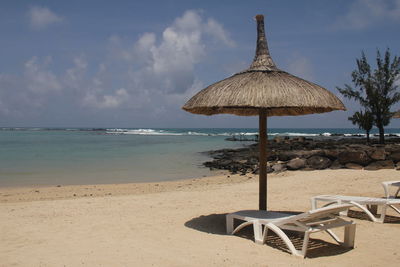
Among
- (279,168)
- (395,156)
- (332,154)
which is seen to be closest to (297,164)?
(279,168)

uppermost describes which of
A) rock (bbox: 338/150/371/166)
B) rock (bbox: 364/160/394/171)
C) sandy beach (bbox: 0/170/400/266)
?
rock (bbox: 338/150/371/166)

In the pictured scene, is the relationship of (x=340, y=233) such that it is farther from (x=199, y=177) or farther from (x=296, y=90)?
(x=199, y=177)

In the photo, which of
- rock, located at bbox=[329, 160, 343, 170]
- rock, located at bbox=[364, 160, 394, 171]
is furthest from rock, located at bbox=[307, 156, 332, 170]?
rock, located at bbox=[364, 160, 394, 171]

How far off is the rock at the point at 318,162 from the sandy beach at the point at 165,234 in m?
3.79

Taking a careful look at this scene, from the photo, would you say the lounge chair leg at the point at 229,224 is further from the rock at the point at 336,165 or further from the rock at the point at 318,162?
the rock at the point at 318,162

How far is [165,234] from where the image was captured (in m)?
5.39

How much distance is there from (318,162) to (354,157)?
1303mm

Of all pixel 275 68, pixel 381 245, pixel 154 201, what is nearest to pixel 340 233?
pixel 381 245

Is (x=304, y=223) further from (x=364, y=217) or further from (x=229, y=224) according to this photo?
(x=364, y=217)

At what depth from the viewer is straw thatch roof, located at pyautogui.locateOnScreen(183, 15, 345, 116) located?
193 inches

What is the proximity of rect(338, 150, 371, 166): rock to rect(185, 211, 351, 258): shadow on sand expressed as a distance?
306 inches

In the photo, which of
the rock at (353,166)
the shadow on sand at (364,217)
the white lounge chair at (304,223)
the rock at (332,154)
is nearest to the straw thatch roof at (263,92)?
the white lounge chair at (304,223)

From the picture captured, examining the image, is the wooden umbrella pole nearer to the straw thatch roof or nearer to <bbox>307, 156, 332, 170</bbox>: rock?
the straw thatch roof

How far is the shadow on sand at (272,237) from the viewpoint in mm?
4602
